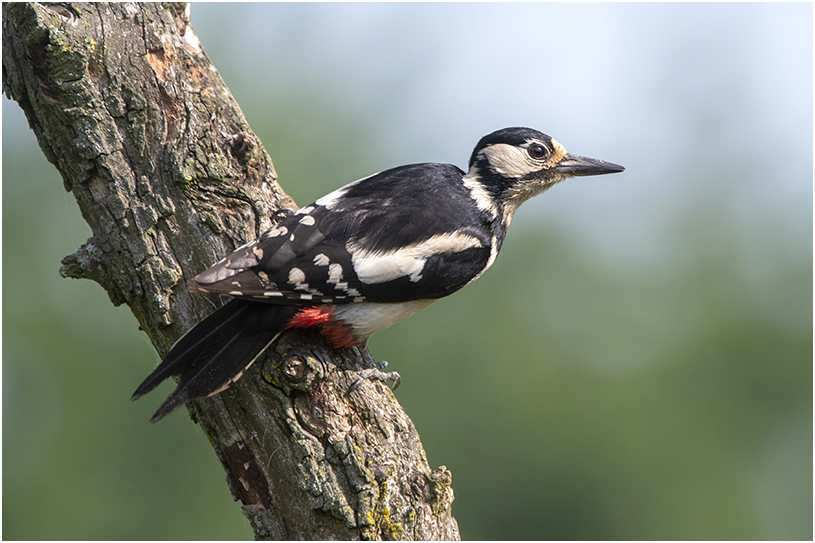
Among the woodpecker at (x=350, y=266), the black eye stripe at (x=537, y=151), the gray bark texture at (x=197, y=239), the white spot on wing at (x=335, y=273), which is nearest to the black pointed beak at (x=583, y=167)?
the black eye stripe at (x=537, y=151)

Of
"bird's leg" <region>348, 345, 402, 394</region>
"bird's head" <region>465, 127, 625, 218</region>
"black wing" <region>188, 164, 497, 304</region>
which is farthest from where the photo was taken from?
"bird's head" <region>465, 127, 625, 218</region>

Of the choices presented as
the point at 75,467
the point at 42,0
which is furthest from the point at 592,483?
the point at 42,0

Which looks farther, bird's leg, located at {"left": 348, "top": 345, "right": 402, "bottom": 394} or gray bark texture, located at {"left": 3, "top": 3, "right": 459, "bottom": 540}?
bird's leg, located at {"left": 348, "top": 345, "right": 402, "bottom": 394}

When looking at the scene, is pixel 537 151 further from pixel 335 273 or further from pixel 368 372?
pixel 368 372

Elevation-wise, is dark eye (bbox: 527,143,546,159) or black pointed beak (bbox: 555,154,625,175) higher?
dark eye (bbox: 527,143,546,159)

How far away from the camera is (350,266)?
270cm

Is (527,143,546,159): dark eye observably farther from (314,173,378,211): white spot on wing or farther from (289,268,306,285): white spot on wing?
(289,268,306,285): white spot on wing

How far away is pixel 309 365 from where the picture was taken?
2559mm

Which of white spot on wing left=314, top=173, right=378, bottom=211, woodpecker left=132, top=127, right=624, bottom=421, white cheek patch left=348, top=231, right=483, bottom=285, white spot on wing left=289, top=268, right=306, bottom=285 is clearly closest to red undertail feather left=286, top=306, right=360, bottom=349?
woodpecker left=132, top=127, right=624, bottom=421

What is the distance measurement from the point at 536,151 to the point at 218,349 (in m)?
1.97

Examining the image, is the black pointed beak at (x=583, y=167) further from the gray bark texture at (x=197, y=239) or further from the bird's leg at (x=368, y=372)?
the gray bark texture at (x=197, y=239)

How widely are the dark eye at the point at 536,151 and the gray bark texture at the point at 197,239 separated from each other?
1.41 meters

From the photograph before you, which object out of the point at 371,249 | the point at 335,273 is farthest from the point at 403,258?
the point at 335,273

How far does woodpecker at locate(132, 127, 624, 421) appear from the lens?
8.22ft
